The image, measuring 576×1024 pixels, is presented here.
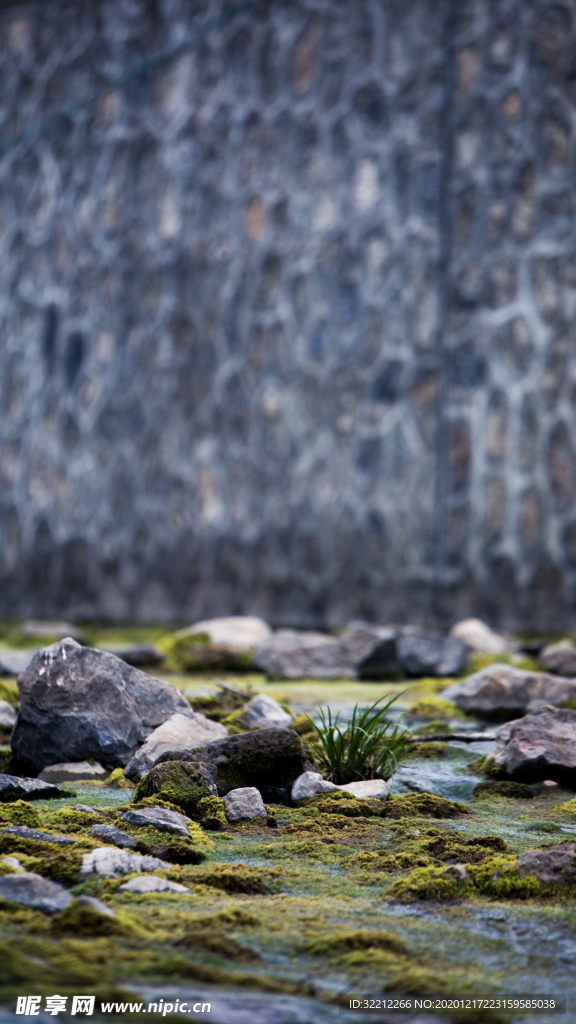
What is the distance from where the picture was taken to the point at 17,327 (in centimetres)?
489

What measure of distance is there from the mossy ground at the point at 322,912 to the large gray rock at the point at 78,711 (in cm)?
21

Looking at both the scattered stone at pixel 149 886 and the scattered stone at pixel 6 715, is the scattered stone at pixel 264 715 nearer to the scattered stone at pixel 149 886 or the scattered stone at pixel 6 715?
the scattered stone at pixel 6 715

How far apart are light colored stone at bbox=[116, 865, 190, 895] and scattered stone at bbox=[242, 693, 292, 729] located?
2.68ft

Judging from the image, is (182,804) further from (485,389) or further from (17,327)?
(17,327)

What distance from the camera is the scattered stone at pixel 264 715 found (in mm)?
1828

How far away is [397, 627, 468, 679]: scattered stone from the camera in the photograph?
2910 millimetres

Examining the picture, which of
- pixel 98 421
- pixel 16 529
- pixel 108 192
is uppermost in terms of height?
pixel 108 192

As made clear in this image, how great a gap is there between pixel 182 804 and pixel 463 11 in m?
3.99

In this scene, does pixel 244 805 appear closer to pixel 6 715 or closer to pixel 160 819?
pixel 160 819

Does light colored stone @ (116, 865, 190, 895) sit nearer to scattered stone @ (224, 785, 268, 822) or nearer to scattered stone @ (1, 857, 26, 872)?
→ scattered stone @ (1, 857, 26, 872)

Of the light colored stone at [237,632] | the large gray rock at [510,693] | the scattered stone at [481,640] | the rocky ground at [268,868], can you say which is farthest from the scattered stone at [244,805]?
the scattered stone at [481,640]

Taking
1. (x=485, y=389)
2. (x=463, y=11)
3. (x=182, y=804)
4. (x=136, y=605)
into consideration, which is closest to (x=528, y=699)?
(x=182, y=804)

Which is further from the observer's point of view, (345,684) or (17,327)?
(17,327)

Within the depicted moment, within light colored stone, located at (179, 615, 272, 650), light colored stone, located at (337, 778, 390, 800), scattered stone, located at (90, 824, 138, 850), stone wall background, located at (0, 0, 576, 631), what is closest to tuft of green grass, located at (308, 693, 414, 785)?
light colored stone, located at (337, 778, 390, 800)
